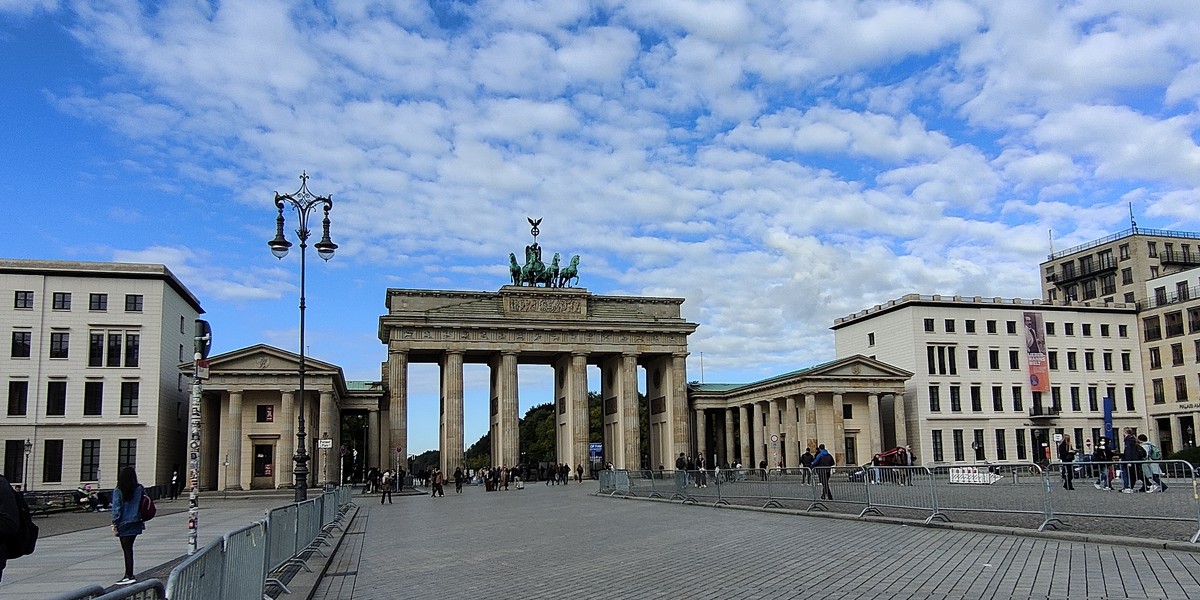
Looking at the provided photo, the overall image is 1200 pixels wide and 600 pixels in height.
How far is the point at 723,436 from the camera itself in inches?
3875

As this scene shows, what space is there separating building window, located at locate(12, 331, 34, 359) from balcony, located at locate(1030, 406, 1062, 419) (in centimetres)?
7390

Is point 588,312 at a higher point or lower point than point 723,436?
higher

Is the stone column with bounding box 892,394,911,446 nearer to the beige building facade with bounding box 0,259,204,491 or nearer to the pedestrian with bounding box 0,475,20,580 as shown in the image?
the beige building facade with bounding box 0,259,204,491

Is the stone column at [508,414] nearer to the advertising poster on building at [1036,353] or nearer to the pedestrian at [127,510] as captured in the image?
the advertising poster on building at [1036,353]

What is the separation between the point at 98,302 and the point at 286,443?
48.7 ft

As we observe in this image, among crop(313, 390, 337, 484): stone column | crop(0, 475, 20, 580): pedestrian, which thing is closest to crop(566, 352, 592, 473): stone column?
crop(313, 390, 337, 484): stone column

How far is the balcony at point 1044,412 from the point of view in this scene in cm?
7812

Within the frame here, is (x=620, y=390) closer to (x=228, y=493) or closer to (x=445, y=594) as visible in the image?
(x=228, y=493)

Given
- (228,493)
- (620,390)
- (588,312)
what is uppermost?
(588,312)

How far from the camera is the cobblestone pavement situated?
39.2 ft

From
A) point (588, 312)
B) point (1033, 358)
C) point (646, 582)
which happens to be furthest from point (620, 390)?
point (646, 582)

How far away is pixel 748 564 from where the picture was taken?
49.0 feet

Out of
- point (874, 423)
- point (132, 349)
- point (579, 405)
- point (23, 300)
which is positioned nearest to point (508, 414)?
point (579, 405)

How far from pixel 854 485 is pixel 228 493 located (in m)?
43.6
